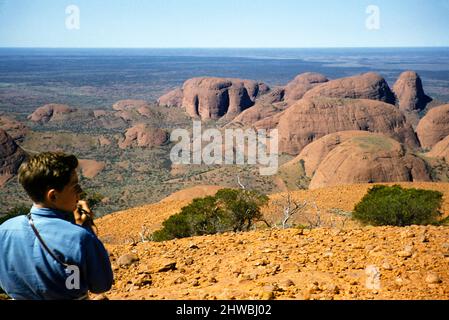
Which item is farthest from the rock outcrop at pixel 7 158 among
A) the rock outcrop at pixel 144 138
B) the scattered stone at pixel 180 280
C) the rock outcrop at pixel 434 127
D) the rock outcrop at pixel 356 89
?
the rock outcrop at pixel 356 89

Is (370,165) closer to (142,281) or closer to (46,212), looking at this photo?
(142,281)

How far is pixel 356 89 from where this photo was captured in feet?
294

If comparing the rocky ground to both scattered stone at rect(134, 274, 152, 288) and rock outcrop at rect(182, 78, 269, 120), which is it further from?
rock outcrop at rect(182, 78, 269, 120)

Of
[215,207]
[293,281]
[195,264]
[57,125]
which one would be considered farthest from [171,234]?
[57,125]

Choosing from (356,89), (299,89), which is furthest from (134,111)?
(356,89)

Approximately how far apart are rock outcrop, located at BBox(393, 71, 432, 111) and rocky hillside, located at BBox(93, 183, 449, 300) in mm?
97448

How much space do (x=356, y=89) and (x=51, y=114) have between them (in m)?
62.1

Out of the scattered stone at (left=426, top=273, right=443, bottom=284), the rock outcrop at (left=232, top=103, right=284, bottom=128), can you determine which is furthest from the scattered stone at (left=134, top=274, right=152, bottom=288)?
the rock outcrop at (left=232, top=103, right=284, bottom=128)

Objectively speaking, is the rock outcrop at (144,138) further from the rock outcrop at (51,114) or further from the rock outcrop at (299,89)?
the rock outcrop at (299,89)

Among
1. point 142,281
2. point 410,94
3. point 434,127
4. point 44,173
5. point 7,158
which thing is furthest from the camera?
point 410,94

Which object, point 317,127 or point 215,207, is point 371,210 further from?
point 317,127

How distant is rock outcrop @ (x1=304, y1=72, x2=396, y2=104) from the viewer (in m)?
88.6

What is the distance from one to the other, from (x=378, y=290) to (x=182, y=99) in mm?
107349

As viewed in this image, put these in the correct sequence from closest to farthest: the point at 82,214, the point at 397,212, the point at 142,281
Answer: the point at 82,214 → the point at 142,281 → the point at 397,212
